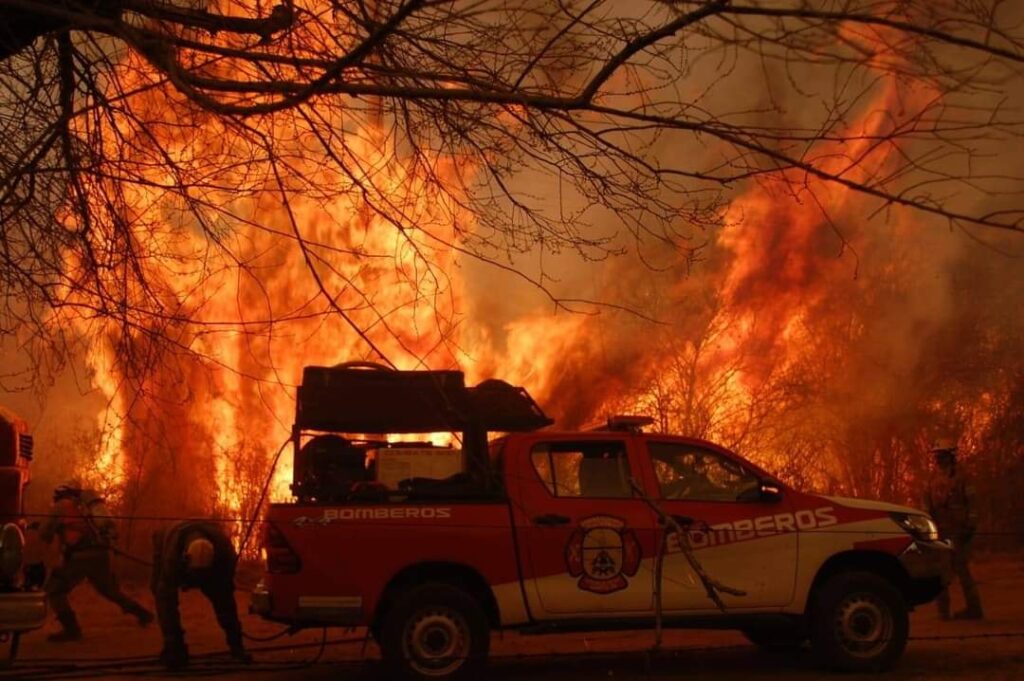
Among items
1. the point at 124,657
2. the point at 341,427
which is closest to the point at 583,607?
the point at 341,427

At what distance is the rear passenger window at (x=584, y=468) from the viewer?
7660 mm

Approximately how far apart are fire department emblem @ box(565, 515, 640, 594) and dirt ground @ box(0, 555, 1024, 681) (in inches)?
22.7

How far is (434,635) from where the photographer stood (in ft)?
23.6

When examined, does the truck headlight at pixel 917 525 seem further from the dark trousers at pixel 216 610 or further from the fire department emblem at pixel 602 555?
the dark trousers at pixel 216 610

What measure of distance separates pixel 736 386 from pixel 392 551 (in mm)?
13800

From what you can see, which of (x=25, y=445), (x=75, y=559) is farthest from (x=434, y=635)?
(x=75, y=559)

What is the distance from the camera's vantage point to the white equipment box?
818 centimetres

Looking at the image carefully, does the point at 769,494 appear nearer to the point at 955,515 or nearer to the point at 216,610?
the point at 955,515

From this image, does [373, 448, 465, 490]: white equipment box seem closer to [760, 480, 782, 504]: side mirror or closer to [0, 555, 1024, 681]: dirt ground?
[0, 555, 1024, 681]: dirt ground

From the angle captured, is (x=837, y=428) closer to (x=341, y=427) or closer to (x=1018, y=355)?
(x=1018, y=355)

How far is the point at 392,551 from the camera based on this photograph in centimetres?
723

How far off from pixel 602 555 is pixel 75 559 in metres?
5.47

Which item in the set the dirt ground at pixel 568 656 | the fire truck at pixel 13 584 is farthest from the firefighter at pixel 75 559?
the fire truck at pixel 13 584

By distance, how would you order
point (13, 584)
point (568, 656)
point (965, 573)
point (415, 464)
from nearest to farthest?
point (13, 584) < point (415, 464) < point (568, 656) < point (965, 573)
